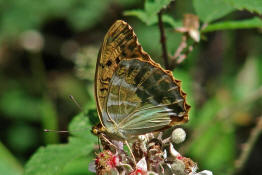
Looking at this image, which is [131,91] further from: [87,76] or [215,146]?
[215,146]

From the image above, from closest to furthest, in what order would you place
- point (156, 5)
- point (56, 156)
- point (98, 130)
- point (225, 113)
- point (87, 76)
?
point (156, 5), point (98, 130), point (56, 156), point (87, 76), point (225, 113)

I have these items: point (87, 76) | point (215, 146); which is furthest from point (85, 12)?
point (215, 146)

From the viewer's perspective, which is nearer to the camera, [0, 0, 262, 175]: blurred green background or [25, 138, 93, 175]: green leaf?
[25, 138, 93, 175]: green leaf

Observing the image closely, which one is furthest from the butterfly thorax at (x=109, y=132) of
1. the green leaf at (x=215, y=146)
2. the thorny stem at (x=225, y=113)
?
the green leaf at (x=215, y=146)

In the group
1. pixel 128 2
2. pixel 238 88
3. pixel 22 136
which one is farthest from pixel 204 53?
pixel 22 136

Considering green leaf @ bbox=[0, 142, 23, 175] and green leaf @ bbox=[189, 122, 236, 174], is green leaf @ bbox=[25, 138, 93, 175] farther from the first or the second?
green leaf @ bbox=[189, 122, 236, 174]

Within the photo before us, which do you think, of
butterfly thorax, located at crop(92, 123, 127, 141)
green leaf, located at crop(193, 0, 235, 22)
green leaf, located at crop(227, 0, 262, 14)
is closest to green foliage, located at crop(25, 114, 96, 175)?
butterfly thorax, located at crop(92, 123, 127, 141)

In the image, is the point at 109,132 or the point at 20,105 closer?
the point at 109,132
